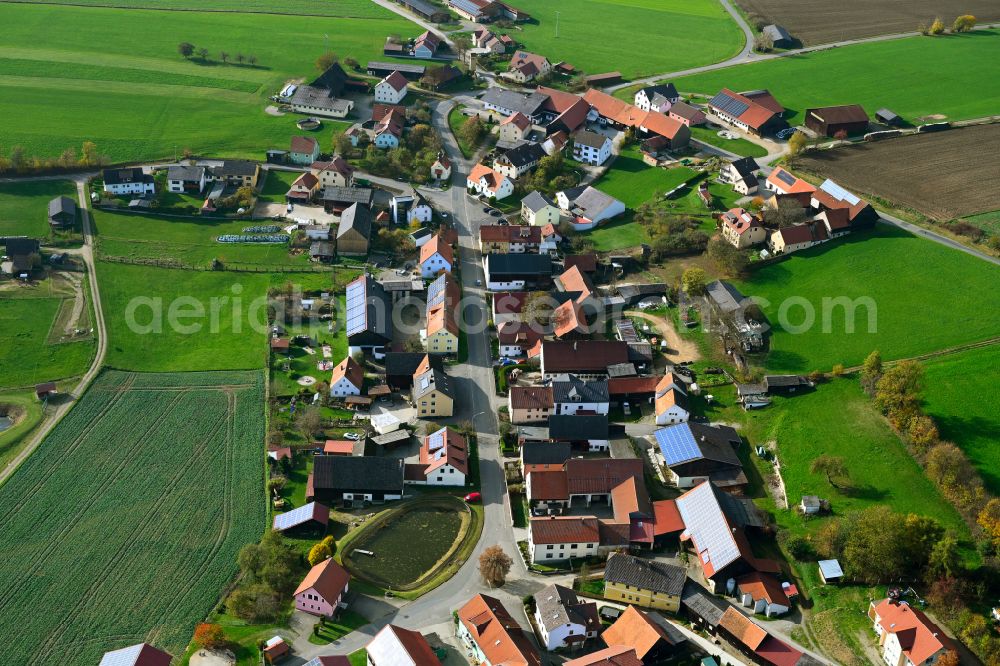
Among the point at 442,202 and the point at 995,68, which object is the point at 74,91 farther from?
the point at 995,68

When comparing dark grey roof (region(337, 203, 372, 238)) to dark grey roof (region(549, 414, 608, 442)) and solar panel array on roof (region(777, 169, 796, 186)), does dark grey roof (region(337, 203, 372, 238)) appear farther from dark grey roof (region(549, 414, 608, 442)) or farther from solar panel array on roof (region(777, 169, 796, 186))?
solar panel array on roof (region(777, 169, 796, 186))

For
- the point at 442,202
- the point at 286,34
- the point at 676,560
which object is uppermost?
the point at 286,34

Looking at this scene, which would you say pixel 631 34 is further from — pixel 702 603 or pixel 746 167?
pixel 702 603

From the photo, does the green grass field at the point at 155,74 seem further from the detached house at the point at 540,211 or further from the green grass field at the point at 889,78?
the green grass field at the point at 889,78

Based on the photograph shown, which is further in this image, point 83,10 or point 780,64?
point 83,10

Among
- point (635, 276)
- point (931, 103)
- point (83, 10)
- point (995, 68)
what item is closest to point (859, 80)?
point (931, 103)

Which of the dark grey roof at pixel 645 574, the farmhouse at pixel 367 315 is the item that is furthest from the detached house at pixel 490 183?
the dark grey roof at pixel 645 574

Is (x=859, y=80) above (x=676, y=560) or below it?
above
